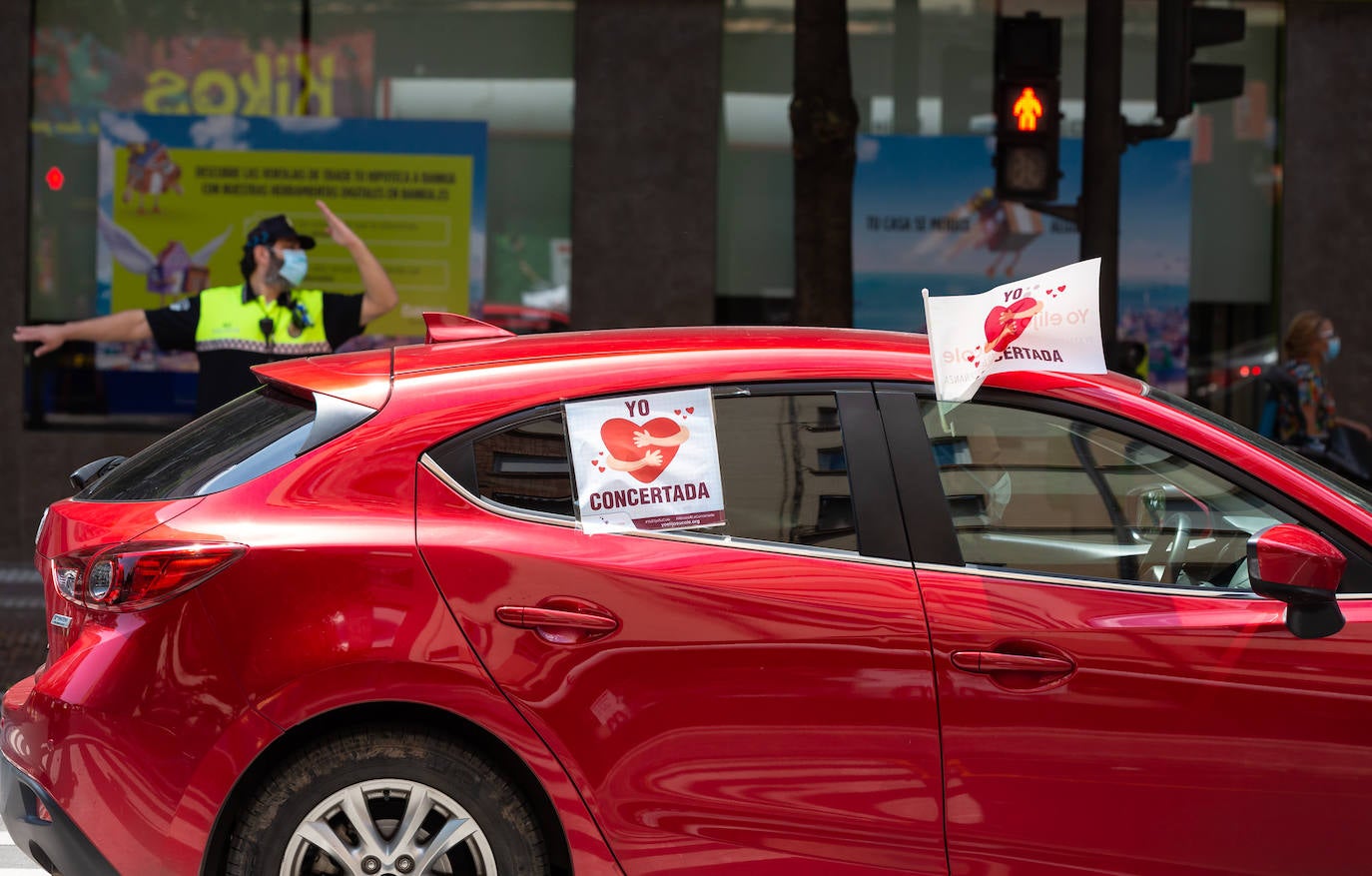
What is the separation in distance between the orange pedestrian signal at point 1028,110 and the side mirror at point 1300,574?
5.25 metres

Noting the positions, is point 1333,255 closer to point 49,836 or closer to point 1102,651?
point 1102,651

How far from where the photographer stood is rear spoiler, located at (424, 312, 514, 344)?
3.90m

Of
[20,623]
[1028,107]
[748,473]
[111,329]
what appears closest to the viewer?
[748,473]

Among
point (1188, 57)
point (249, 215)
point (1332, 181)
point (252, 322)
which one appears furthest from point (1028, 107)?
point (249, 215)

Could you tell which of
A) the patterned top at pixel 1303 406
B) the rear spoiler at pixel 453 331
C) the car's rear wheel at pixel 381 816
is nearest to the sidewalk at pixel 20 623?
the rear spoiler at pixel 453 331

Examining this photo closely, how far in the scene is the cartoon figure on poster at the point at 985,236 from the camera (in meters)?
11.0

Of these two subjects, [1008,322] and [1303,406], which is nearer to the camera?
[1008,322]

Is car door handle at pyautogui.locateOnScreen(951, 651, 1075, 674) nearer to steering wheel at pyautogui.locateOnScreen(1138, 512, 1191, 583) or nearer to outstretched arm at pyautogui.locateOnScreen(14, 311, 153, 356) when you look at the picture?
steering wheel at pyautogui.locateOnScreen(1138, 512, 1191, 583)

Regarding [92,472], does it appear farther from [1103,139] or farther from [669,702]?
[1103,139]

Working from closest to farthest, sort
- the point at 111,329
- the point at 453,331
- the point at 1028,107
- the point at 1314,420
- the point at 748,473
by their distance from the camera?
the point at 748,473
the point at 453,331
the point at 111,329
the point at 1028,107
the point at 1314,420

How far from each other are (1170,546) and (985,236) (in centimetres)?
778

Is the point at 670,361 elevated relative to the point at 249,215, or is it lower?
lower

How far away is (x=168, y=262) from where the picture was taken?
10.9m

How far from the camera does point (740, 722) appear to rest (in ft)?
10.6
